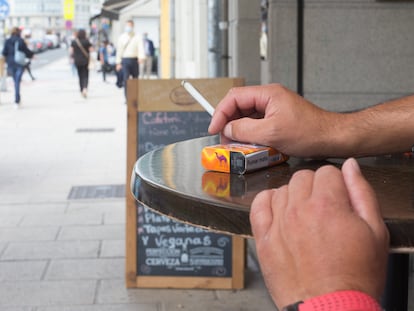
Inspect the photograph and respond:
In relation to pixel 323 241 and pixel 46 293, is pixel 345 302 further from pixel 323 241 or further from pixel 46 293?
pixel 46 293

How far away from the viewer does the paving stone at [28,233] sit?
216 inches

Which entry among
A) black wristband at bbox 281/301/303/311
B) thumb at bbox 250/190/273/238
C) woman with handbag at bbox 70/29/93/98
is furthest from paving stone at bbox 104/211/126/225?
woman with handbag at bbox 70/29/93/98

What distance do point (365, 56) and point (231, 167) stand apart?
3141 millimetres

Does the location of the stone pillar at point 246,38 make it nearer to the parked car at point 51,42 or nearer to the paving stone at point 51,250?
the paving stone at point 51,250

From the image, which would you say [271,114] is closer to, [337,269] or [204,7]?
[337,269]

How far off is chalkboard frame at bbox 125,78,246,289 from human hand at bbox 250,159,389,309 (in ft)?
9.73

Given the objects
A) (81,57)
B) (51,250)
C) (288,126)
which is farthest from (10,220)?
(81,57)

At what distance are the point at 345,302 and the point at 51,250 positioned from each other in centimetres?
445

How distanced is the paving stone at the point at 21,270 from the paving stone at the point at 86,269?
6cm

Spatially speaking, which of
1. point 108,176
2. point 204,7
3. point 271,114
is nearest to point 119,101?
point 204,7

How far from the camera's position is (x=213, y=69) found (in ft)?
27.0

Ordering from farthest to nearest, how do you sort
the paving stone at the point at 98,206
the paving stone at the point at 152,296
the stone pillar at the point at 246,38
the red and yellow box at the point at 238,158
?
the paving stone at the point at 98,206, the stone pillar at the point at 246,38, the paving stone at the point at 152,296, the red and yellow box at the point at 238,158

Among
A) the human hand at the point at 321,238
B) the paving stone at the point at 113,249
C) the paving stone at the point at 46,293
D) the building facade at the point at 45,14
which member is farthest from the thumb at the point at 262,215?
the building facade at the point at 45,14

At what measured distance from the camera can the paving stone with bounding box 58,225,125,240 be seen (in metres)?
5.52
